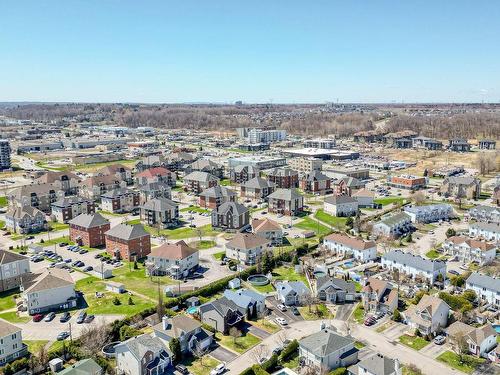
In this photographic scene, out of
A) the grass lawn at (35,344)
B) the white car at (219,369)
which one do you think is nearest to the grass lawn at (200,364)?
the white car at (219,369)

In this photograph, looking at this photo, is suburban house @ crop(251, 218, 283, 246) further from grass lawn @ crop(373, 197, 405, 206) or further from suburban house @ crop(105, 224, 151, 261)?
grass lawn @ crop(373, 197, 405, 206)

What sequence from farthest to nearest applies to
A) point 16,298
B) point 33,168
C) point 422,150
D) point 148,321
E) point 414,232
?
point 422,150
point 33,168
point 414,232
point 16,298
point 148,321

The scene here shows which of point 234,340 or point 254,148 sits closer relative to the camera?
point 234,340

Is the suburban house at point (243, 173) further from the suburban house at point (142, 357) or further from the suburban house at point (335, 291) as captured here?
the suburban house at point (142, 357)

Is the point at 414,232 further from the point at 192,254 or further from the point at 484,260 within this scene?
the point at 192,254

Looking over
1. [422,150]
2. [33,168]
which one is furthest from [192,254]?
[422,150]

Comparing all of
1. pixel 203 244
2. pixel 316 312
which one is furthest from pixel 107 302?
pixel 316 312

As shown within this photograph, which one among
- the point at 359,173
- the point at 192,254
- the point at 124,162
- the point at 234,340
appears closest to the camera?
the point at 234,340

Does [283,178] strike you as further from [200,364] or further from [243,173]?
[200,364]
